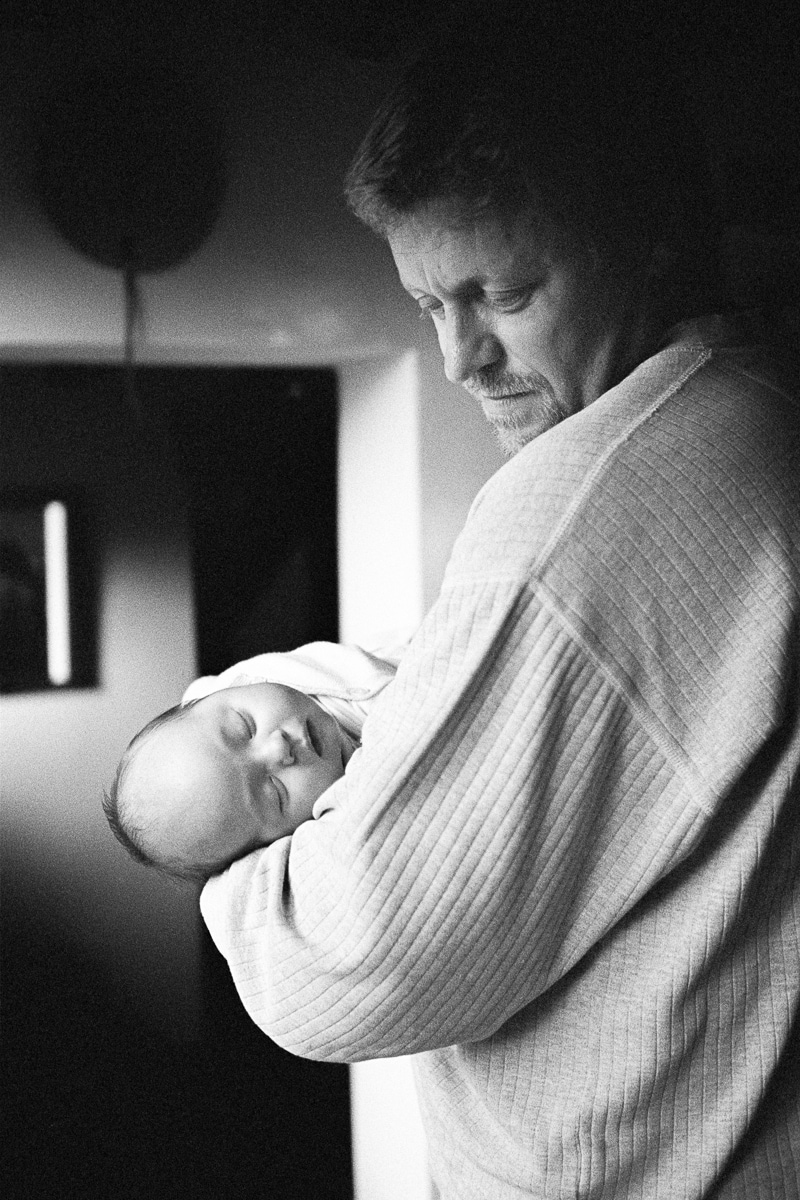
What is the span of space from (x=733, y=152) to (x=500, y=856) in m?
0.49

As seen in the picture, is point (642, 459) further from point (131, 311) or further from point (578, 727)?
point (131, 311)

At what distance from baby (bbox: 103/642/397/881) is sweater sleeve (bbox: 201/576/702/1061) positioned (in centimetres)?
20

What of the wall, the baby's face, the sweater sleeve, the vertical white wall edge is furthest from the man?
the vertical white wall edge

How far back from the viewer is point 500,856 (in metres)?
0.51

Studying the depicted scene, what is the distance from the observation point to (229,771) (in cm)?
77

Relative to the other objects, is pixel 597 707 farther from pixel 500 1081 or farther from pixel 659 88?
pixel 659 88

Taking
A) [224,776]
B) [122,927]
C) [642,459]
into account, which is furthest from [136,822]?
[642,459]

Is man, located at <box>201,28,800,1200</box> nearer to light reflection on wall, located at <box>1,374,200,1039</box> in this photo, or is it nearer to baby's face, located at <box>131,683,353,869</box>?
baby's face, located at <box>131,683,353,869</box>

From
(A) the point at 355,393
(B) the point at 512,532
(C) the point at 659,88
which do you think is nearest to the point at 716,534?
(B) the point at 512,532

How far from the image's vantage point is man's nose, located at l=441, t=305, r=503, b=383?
65 cm

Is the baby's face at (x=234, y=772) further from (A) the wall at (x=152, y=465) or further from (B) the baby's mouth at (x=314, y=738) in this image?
(A) the wall at (x=152, y=465)

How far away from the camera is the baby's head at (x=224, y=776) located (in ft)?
2.49

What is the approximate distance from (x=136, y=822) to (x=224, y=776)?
8cm

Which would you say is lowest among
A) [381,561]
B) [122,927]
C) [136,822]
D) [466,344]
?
[122,927]
